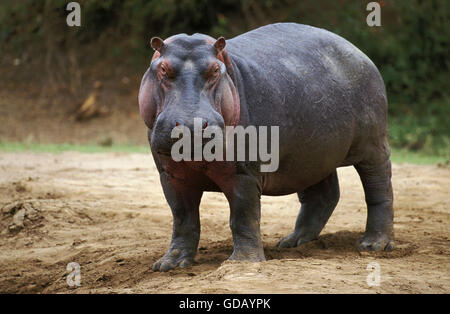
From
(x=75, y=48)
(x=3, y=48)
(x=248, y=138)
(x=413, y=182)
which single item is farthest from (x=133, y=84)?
(x=248, y=138)

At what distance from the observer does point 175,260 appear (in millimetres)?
5312

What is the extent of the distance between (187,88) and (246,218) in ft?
3.78

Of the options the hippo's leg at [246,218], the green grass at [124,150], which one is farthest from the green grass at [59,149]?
the hippo's leg at [246,218]

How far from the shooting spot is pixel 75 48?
1808cm

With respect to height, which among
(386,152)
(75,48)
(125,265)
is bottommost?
(125,265)

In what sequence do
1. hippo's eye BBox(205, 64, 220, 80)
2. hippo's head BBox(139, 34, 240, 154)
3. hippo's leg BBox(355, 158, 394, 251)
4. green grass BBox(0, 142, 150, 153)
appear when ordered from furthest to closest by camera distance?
green grass BBox(0, 142, 150, 153)
hippo's leg BBox(355, 158, 394, 251)
hippo's eye BBox(205, 64, 220, 80)
hippo's head BBox(139, 34, 240, 154)

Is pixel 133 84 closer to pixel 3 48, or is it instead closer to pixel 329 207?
pixel 3 48

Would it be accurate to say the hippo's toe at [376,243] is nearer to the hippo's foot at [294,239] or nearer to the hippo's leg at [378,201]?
the hippo's leg at [378,201]

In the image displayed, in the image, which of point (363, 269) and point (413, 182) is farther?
point (413, 182)

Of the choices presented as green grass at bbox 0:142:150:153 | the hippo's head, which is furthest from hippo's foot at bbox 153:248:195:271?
green grass at bbox 0:142:150:153

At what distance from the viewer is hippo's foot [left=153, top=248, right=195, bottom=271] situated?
5238 mm

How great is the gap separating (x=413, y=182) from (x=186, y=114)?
218 inches

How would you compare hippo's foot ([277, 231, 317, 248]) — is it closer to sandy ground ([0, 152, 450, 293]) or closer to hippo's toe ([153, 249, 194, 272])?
sandy ground ([0, 152, 450, 293])

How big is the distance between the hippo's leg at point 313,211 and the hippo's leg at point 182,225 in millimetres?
1167
